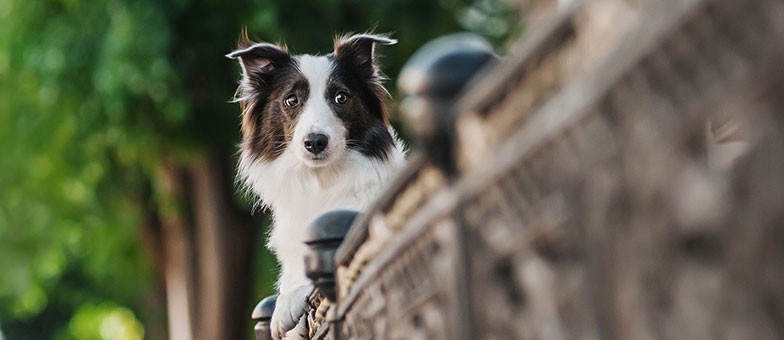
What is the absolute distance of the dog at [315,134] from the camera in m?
6.91

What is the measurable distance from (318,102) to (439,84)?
4.50 meters

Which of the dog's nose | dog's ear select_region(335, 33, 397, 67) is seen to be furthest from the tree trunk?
the dog's nose

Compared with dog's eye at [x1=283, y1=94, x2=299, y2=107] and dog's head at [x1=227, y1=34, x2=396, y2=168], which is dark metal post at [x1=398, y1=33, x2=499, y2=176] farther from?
dog's eye at [x1=283, y1=94, x2=299, y2=107]

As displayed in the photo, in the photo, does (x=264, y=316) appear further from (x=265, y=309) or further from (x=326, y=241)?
(x=326, y=241)

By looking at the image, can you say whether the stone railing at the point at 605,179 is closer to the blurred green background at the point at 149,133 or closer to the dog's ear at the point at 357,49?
the dog's ear at the point at 357,49

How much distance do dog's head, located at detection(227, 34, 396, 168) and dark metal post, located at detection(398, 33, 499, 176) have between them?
167 inches

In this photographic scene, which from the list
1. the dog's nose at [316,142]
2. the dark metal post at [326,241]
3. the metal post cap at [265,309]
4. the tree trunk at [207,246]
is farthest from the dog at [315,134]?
the tree trunk at [207,246]

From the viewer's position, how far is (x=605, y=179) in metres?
2.00

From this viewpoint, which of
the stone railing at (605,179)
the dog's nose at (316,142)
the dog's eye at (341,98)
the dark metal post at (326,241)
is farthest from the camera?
the dog's eye at (341,98)

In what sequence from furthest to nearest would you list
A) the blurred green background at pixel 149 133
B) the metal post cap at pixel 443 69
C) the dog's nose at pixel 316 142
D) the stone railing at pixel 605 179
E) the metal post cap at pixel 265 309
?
the blurred green background at pixel 149 133 < the dog's nose at pixel 316 142 < the metal post cap at pixel 265 309 < the metal post cap at pixel 443 69 < the stone railing at pixel 605 179

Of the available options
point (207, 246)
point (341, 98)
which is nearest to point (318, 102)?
point (341, 98)

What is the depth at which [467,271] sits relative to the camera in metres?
2.52

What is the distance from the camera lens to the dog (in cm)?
691

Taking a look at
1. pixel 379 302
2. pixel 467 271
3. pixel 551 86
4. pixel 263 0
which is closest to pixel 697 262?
pixel 551 86
